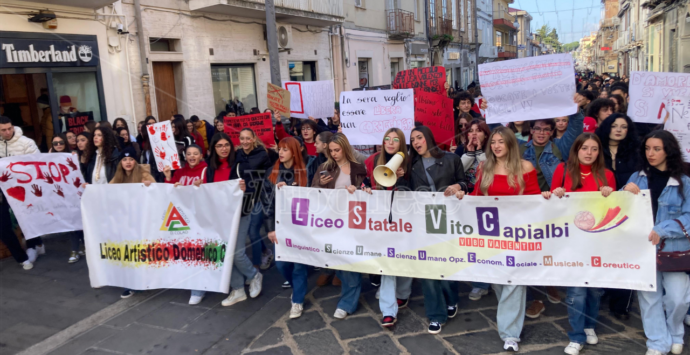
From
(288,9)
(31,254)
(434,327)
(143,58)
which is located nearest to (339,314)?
(434,327)

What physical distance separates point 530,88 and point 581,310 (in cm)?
223

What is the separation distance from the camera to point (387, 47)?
2117 cm

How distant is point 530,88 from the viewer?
482 centimetres

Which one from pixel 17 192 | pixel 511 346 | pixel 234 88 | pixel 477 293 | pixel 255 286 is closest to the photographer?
pixel 511 346

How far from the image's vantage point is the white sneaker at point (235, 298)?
4.78m

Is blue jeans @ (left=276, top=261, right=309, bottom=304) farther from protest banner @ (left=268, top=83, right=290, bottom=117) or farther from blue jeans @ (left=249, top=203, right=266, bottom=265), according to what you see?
protest banner @ (left=268, top=83, right=290, bottom=117)

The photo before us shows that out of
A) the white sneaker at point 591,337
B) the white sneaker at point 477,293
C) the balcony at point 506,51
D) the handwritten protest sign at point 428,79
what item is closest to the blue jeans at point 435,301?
the white sneaker at point 477,293

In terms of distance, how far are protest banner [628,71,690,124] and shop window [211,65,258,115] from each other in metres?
9.58

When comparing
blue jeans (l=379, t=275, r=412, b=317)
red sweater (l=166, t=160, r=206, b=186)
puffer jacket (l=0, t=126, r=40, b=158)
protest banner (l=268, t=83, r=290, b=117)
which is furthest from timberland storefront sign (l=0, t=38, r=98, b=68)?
blue jeans (l=379, t=275, r=412, b=317)

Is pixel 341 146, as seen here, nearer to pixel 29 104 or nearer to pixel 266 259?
pixel 266 259

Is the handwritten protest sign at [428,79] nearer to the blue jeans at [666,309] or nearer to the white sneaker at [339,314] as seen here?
the white sneaker at [339,314]

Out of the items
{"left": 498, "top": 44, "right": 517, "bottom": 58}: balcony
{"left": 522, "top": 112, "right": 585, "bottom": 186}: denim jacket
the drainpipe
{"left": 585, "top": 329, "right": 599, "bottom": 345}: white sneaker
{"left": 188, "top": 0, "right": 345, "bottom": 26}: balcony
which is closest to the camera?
{"left": 585, "top": 329, "right": 599, "bottom": 345}: white sneaker

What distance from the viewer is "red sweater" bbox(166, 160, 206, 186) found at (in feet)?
16.7

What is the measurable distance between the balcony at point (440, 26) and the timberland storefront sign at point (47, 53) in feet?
63.7
